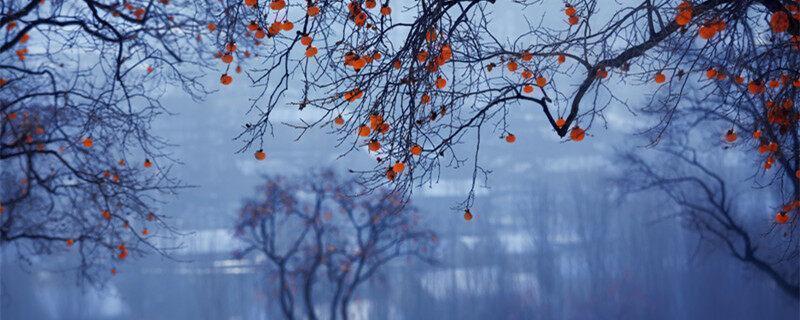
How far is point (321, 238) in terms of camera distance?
7.80 meters

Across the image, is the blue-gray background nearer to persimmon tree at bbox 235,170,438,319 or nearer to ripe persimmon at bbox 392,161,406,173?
persimmon tree at bbox 235,170,438,319

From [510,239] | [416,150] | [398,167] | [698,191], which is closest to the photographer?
[398,167]

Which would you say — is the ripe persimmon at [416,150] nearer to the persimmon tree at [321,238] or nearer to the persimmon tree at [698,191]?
the persimmon tree at [321,238]

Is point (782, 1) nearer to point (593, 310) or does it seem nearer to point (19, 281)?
point (593, 310)

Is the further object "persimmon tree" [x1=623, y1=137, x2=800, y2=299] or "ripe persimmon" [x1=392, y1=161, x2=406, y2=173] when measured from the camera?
"persimmon tree" [x1=623, y1=137, x2=800, y2=299]

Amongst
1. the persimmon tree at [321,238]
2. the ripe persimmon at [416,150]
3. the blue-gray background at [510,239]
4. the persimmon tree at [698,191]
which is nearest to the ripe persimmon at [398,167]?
the ripe persimmon at [416,150]

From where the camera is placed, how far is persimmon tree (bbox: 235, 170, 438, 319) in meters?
7.69

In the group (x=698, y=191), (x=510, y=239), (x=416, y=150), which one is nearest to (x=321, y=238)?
(x=510, y=239)

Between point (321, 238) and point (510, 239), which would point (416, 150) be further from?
point (510, 239)

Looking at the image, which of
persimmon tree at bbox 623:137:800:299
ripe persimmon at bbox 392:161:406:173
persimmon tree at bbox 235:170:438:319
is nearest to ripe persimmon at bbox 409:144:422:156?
ripe persimmon at bbox 392:161:406:173

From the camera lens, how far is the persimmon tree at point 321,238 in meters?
7.69

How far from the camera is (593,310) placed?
811cm

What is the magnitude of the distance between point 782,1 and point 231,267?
21.5ft

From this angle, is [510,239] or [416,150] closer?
[416,150]
